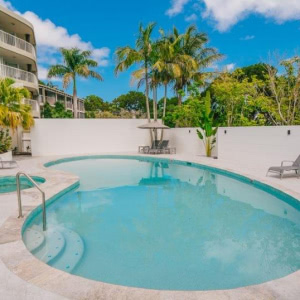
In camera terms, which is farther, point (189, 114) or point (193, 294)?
point (189, 114)

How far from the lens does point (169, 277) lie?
4.01 metres

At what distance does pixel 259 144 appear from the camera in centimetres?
1246

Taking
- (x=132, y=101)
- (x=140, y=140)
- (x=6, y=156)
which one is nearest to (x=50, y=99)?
(x=140, y=140)

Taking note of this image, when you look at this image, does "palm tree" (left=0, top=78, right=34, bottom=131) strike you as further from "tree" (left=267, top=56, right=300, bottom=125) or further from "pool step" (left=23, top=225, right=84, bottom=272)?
"tree" (left=267, top=56, right=300, bottom=125)

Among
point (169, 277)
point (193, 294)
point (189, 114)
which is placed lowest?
point (169, 277)

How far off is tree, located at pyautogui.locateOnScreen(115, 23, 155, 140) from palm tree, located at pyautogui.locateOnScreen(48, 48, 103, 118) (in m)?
7.74

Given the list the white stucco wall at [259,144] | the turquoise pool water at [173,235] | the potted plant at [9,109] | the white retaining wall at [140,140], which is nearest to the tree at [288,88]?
the white stucco wall at [259,144]

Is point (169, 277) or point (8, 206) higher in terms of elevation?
point (8, 206)

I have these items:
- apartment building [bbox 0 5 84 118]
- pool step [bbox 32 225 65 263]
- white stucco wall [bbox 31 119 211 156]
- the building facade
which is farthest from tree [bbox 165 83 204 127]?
pool step [bbox 32 225 65 263]

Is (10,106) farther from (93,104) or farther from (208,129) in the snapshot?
(93,104)

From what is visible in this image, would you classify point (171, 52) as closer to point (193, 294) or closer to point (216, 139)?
point (216, 139)

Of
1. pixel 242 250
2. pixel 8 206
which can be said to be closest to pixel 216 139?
pixel 242 250

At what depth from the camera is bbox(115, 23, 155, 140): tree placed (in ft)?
59.1

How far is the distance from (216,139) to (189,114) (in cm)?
425
